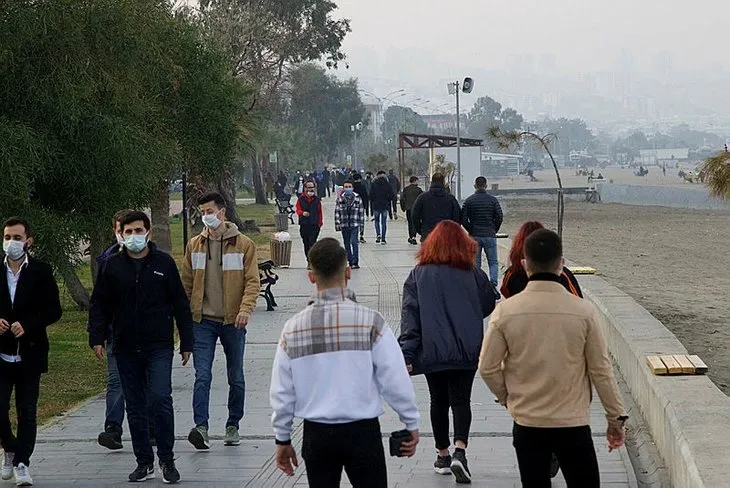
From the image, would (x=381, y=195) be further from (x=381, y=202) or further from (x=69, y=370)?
(x=69, y=370)

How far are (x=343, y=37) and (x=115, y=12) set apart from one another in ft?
148

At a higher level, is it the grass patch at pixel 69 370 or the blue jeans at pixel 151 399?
the blue jeans at pixel 151 399

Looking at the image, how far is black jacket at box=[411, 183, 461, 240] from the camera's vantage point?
18828 mm

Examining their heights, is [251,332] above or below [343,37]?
A: below

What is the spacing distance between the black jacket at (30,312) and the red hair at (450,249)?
2.34m

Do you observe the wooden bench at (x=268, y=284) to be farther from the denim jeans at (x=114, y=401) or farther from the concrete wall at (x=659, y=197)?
the concrete wall at (x=659, y=197)

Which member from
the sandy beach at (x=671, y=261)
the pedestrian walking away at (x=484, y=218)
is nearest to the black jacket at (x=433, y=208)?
the pedestrian walking away at (x=484, y=218)

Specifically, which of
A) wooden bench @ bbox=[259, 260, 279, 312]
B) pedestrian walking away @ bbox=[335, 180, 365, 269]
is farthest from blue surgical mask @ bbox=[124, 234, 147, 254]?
pedestrian walking away @ bbox=[335, 180, 365, 269]

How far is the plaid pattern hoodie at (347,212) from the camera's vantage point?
24094 millimetres

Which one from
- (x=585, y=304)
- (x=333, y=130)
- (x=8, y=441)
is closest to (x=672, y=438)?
(x=585, y=304)

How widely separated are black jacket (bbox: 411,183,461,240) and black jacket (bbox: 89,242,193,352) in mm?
10788

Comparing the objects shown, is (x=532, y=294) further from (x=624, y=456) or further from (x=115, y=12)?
(x=115, y=12)

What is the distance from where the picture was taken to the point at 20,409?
8.32 m

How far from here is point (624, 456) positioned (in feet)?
28.3
